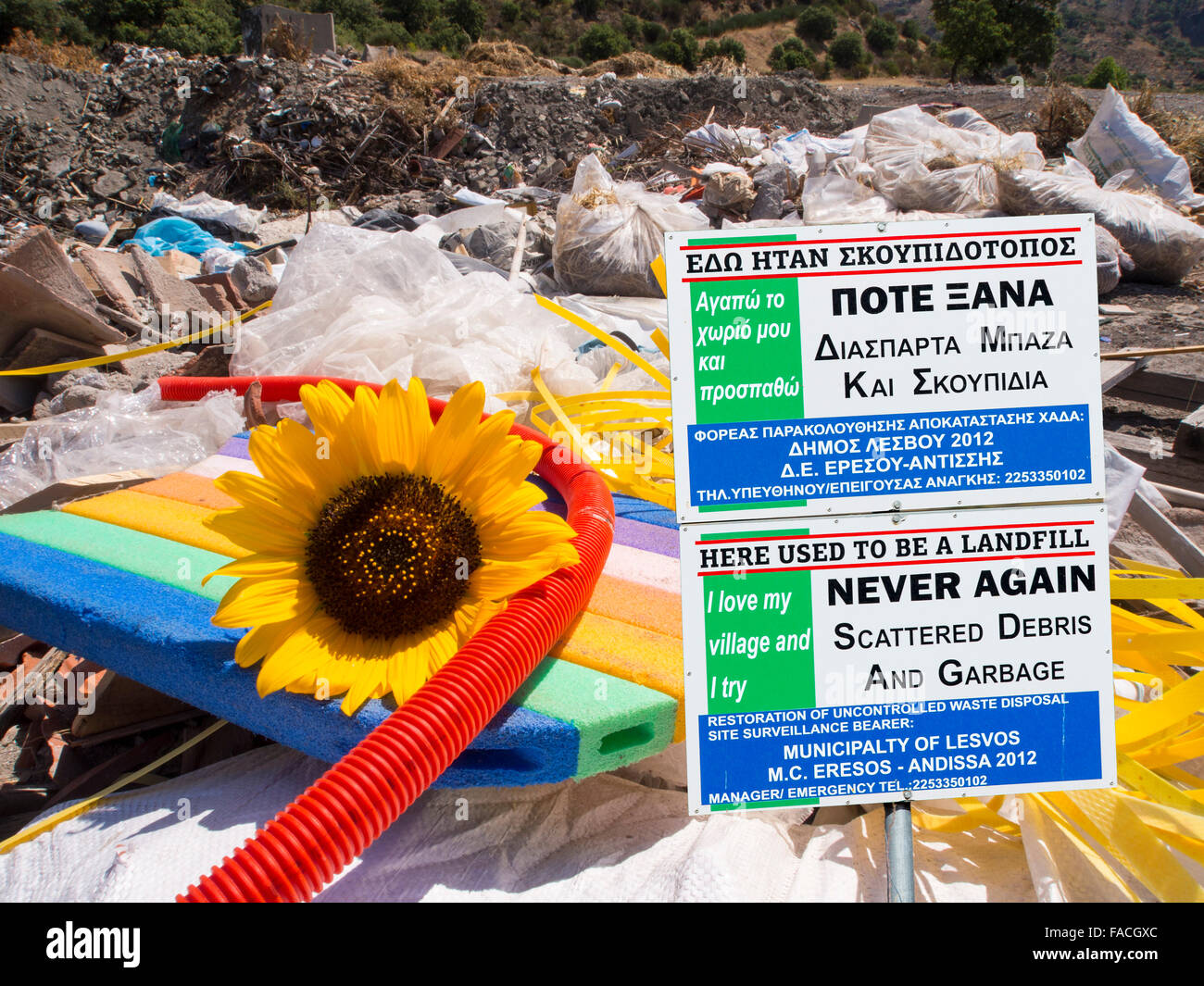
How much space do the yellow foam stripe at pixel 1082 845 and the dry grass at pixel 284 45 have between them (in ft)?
53.4

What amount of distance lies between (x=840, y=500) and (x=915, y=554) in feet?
0.48

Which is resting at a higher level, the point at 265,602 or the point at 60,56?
the point at 60,56

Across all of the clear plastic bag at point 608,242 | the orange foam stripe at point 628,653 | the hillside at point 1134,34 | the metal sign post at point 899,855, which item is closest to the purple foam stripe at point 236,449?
the orange foam stripe at point 628,653

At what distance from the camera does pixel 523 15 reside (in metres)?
41.2

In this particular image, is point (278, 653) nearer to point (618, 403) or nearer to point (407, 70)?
point (618, 403)

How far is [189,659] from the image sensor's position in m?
1.43

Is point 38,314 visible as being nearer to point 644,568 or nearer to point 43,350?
point 43,350

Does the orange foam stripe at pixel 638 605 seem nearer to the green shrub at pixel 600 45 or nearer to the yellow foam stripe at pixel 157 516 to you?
the yellow foam stripe at pixel 157 516

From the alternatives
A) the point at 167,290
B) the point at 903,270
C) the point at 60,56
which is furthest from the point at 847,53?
the point at 903,270

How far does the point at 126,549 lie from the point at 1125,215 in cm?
625

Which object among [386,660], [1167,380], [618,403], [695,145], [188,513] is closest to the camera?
[386,660]

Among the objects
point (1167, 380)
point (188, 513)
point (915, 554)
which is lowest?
point (915, 554)

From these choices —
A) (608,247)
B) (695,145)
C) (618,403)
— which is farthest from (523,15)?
(618,403)

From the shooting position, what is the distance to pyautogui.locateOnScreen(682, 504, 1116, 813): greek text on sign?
1178 millimetres
